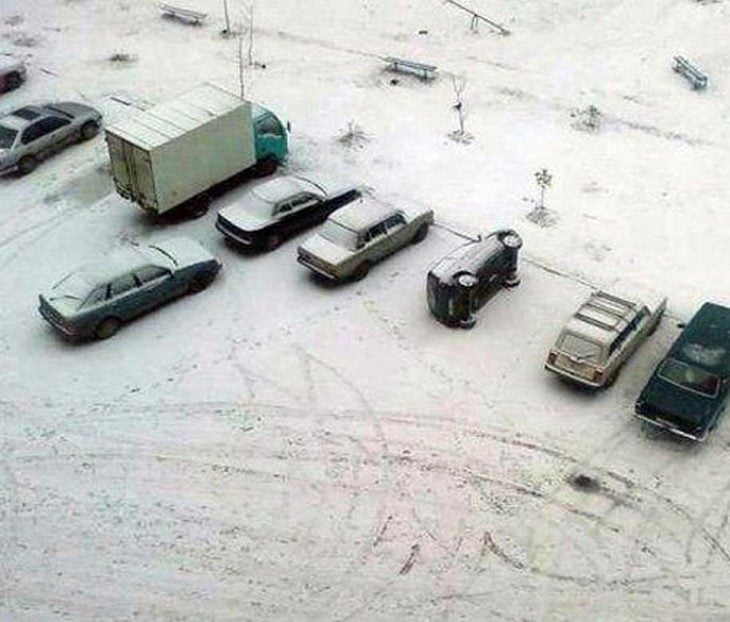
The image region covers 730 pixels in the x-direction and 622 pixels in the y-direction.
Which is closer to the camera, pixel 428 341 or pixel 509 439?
pixel 509 439

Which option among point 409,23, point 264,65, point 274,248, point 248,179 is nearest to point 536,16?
point 409,23

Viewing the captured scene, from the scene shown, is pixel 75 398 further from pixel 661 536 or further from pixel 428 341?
pixel 661 536

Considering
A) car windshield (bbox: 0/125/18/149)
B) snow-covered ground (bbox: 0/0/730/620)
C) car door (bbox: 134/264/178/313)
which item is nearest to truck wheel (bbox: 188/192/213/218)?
snow-covered ground (bbox: 0/0/730/620)

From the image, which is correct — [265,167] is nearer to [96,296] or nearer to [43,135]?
[43,135]

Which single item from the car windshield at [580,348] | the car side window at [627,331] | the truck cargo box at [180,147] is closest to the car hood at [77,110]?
the truck cargo box at [180,147]

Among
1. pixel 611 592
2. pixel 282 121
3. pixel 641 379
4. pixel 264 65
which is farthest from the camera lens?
pixel 264 65

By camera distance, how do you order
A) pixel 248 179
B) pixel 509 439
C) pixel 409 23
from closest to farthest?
pixel 509 439
pixel 248 179
pixel 409 23

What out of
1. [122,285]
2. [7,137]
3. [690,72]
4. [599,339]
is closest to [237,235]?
[122,285]
